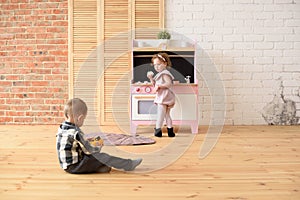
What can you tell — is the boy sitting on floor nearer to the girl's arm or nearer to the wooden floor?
the wooden floor

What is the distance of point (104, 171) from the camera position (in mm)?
2139

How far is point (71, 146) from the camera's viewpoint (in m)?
2.09

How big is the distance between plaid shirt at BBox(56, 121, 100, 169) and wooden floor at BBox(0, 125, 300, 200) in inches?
3.1

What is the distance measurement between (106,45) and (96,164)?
2.48 m

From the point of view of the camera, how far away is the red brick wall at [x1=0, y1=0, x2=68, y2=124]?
4.43 meters

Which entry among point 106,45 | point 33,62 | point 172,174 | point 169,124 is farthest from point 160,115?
point 33,62

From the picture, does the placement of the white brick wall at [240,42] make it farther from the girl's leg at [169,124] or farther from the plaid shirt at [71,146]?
the plaid shirt at [71,146]

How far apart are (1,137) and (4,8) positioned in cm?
162

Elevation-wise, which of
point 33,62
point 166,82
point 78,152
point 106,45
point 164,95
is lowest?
point 78,152

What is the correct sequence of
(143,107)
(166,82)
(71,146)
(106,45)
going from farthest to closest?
(106,45), (143,107), (166,82), (71,146)

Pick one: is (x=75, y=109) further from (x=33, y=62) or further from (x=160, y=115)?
(x=33, y=62)

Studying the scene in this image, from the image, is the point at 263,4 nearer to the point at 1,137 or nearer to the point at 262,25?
the point at 262,25

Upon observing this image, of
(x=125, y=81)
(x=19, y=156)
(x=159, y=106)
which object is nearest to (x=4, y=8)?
(x=125, y=81)

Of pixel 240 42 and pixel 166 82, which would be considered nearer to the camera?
→ pixel 166 82
